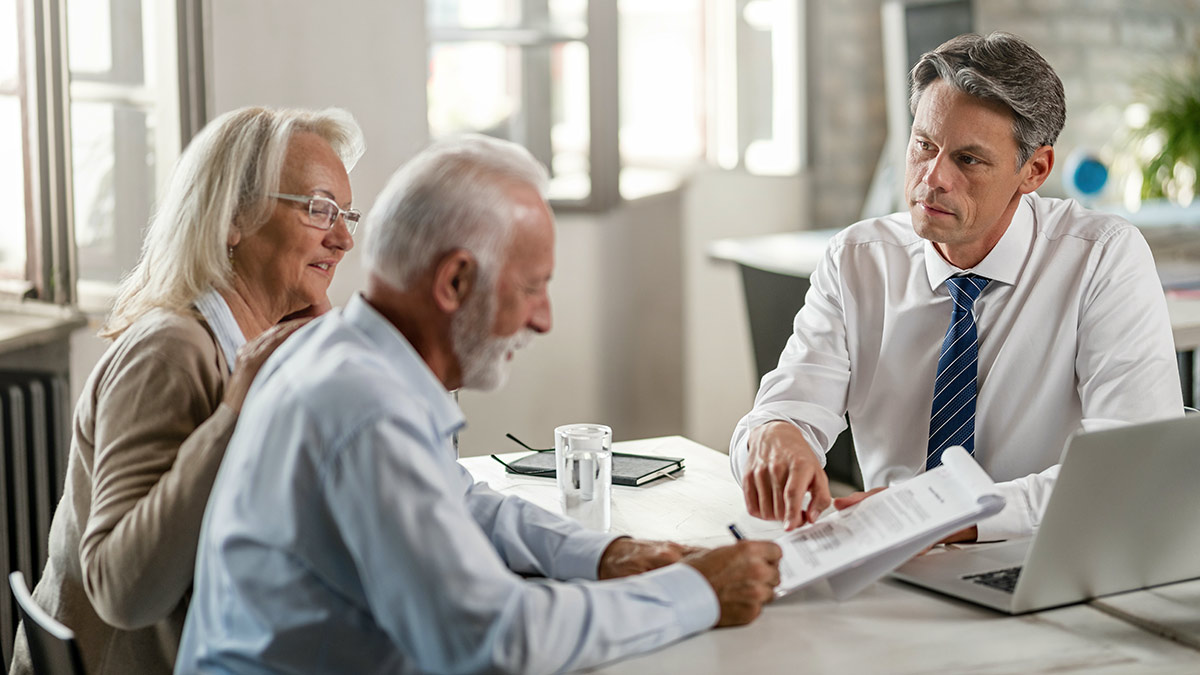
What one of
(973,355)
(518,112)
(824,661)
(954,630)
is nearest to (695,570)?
(824,661)

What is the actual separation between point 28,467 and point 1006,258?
225 cm

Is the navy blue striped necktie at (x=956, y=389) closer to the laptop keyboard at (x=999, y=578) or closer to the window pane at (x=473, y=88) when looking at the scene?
the laptop keyboard at (x=999, y=578)

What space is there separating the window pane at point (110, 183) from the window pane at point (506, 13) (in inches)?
49.6

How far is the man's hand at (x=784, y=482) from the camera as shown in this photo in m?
1.68

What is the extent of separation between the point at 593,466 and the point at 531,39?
9.37 ft

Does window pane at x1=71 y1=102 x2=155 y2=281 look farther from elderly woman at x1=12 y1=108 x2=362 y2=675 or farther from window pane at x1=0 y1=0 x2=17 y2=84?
elderly woman at x1=12 y1=108 x2=362 y2=675

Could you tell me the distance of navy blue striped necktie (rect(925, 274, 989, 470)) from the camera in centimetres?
204

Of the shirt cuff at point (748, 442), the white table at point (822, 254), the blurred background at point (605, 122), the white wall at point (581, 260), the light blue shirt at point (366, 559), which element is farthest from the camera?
the white wall at point (581, 260)

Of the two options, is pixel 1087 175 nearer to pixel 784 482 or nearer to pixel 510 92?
pixel 510 92

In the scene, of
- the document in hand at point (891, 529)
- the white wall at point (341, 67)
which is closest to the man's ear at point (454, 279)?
the document in hand at point (891, 529)

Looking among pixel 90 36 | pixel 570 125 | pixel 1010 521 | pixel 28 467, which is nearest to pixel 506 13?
pixel 570 125

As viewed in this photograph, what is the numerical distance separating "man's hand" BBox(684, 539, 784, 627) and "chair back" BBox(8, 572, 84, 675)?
2.20 feet

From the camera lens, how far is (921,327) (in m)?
2.13

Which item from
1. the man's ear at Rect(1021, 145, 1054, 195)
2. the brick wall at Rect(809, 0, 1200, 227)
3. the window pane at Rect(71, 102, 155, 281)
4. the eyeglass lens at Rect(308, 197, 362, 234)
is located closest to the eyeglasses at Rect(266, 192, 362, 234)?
the eyeglass lens at Rect(308, 197, 362, 234)
